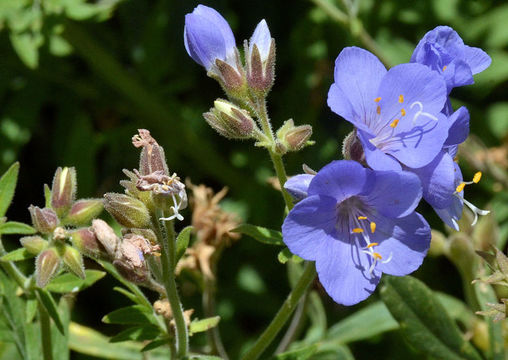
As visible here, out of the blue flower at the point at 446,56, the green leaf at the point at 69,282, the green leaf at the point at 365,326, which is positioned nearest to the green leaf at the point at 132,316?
the green leaf at the point at 69,282

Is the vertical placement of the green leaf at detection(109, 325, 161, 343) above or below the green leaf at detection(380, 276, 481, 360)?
above

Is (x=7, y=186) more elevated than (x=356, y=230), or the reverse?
(x=7, y=186)

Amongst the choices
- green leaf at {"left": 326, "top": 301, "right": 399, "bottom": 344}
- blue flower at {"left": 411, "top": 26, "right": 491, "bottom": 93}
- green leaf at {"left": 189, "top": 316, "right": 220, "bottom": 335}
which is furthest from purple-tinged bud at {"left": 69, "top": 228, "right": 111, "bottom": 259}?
green leaf at {"left": 326, "top": 301, "right": 399, "bottom": 344}

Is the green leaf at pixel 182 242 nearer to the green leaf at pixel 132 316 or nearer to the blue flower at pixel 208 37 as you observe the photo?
the green leaf at pixel 132 316

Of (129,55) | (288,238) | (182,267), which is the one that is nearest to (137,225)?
(288,238)

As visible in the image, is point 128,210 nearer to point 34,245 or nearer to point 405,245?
point 34,245

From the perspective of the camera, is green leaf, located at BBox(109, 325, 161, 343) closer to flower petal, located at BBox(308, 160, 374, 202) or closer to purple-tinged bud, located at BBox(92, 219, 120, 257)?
purple-tinged bud, located at BBox(92, 219, 120, 257)

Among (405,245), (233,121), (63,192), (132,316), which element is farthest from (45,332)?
(405,245)
